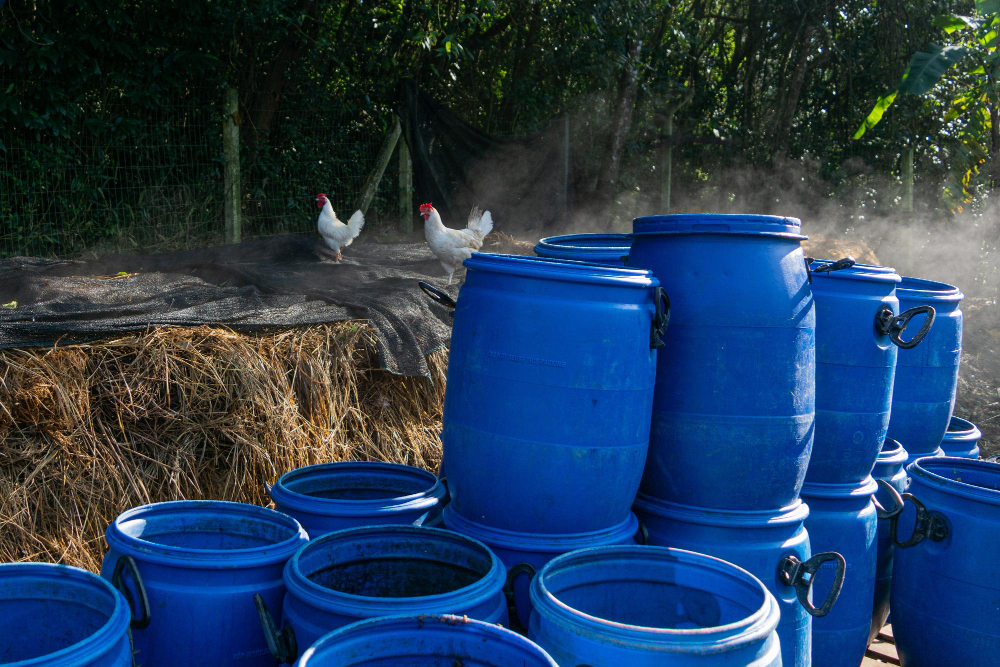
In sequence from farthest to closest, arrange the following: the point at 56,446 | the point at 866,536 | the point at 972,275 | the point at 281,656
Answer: the point at 972,275, the point at 56,446, the point at 866,536, the point at 281,656

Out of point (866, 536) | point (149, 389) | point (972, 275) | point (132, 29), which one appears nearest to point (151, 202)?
point (132, 29)

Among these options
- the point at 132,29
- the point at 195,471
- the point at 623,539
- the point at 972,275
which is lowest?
the point at 195,471

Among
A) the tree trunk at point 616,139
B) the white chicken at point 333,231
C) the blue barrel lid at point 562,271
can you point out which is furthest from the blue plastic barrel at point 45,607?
the tree trunk at point 616,139

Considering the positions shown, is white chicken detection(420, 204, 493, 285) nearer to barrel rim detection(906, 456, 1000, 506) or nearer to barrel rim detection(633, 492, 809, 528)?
barrel rim detection(906, 456, 1000, 506)

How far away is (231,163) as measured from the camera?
7.30 metres

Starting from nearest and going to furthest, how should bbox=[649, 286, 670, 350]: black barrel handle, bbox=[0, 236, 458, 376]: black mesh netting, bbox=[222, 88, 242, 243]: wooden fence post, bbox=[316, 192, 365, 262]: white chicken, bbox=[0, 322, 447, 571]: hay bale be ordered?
1. bbox=[649, 286, 670, 350]: black barrel handle
2. bbox=[0, 322, 447, 571]: hay bale
3. bbox=[0, 236, 458, 376]: black mesh netting
4. bbox=[316, 192, 365, 262]: white chicken
5. bbox=[222, 88, 242, 243]: wooden fence post

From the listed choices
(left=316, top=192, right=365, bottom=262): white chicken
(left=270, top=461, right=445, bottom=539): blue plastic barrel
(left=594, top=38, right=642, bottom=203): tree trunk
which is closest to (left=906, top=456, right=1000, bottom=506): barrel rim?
(left=270, top=461, right=445, bottom=539): blue plastic barrel

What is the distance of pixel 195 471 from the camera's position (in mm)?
3197

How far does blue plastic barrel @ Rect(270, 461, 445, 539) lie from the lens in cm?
216

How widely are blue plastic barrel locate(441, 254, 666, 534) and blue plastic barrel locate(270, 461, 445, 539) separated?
22 centimetres

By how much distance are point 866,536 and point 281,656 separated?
6.52 feet

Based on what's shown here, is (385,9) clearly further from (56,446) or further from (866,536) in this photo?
(866,536)

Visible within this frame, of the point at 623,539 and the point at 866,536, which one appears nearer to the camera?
→ the point at 623,539

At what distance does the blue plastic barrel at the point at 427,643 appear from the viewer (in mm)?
1408
